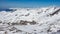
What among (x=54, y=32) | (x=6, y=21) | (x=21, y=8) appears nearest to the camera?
(x=54, y=32)

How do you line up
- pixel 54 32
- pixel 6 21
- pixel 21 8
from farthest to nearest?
pixel 21 8 < pixel 6 21 < pixel 54 32

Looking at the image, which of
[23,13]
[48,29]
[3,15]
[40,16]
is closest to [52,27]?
[48,29]

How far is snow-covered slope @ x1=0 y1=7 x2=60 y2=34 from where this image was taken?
89 cm

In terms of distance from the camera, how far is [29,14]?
104cm

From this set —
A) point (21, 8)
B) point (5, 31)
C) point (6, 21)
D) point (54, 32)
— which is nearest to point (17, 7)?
point (21, 8)

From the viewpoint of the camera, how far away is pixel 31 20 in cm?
97

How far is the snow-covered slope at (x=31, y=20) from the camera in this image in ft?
2.93

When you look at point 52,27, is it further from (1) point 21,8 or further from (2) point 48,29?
(1) point 21,8

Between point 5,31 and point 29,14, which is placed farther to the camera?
point 29,14

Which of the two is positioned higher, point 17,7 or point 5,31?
point 17,7

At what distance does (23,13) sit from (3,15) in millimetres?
144

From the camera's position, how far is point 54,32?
86 cm

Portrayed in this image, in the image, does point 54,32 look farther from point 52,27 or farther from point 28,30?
point 28,30

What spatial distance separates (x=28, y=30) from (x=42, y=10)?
0.76 ft
